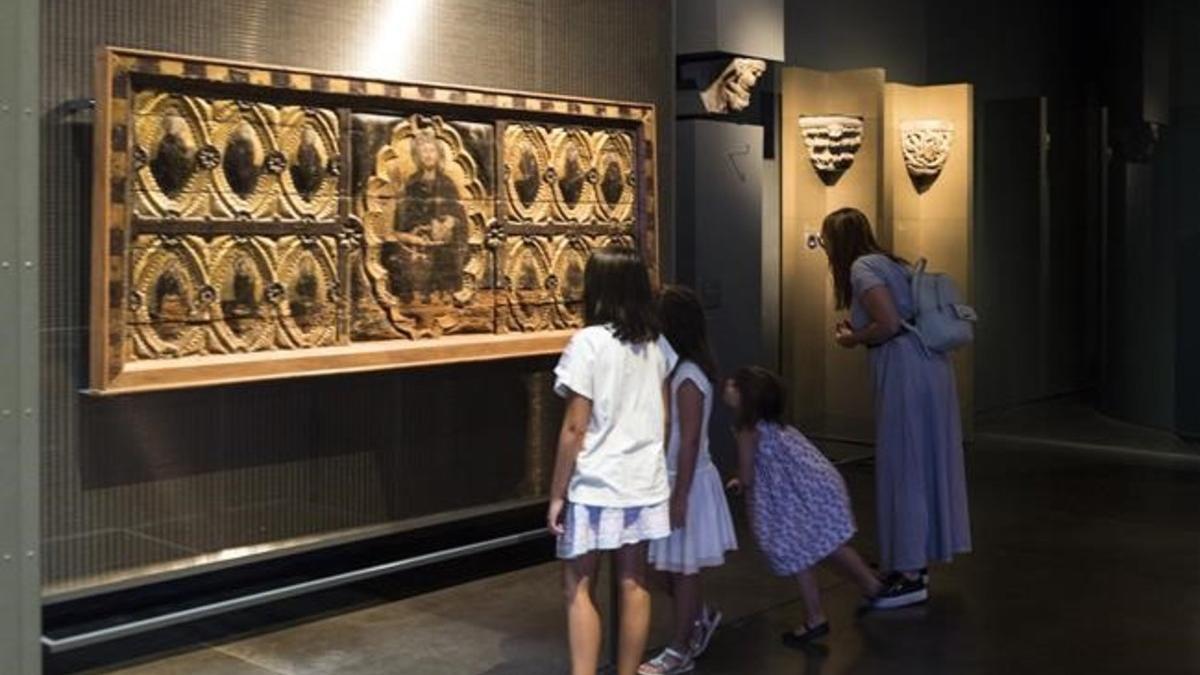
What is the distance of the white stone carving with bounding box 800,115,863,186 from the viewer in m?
10.7

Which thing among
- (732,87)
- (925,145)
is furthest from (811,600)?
(925,145)

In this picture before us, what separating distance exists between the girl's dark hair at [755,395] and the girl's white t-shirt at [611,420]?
108 centimetres

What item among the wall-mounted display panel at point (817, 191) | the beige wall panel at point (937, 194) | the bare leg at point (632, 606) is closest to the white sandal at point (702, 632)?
the bare leg at point (632, 606)

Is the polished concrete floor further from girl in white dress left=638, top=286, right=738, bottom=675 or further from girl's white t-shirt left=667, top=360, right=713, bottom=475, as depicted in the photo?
girl's white t-shirt left=667, top=360, right=713, bottom=475

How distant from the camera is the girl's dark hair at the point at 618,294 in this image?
4656 mm

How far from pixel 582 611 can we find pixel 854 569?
184 centimetres

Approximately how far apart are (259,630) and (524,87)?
285 centimetres

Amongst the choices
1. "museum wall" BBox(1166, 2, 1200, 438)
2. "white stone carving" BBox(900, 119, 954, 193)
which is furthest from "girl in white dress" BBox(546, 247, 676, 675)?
"museum wall" BBox(1166, 2, 1200, 438)

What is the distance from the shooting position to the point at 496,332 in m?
6.79

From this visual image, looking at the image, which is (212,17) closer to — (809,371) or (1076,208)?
(809,371)

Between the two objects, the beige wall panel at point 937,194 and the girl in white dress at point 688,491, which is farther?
the beige wall panel at point 937,194

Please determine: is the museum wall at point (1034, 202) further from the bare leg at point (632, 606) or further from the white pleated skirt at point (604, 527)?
the white pleated skirt at point (604, 527)

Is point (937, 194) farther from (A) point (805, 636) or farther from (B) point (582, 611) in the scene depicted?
(B) point (582, 611)
